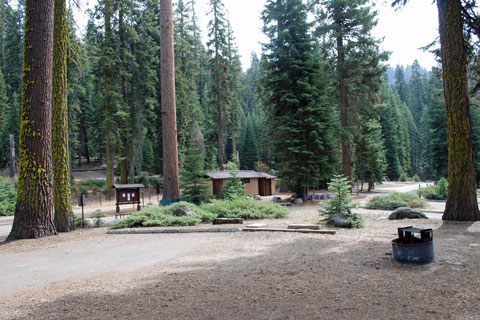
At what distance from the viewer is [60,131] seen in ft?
33.4

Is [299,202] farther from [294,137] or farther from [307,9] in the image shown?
[307,9]

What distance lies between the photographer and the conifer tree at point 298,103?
1905 cm

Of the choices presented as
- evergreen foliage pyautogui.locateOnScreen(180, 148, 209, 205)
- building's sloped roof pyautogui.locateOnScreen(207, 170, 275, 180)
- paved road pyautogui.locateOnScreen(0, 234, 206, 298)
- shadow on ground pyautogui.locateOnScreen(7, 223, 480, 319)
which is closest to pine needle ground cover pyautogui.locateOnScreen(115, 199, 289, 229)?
paved road pyautogui.locateOnScreen(0, 234, 206, 298)

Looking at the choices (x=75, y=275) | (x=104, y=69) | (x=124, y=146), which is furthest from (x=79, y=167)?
(x=75, y=275)

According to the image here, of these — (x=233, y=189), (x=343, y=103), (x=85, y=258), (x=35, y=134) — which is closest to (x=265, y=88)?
(x=343, y=103)

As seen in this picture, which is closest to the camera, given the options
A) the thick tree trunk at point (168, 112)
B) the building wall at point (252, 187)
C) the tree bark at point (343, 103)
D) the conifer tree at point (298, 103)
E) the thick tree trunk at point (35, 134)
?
the thick tree trunk at point (35, 134)

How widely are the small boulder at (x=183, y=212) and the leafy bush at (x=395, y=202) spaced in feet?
29.8

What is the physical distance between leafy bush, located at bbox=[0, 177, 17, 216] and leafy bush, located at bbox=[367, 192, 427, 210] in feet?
69.9

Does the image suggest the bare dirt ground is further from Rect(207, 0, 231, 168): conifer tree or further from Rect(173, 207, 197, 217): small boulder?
Rect(207, 0, 231, 168): conifer tree

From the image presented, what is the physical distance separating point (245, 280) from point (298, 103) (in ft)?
52.8

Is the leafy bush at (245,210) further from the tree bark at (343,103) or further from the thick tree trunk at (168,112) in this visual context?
the tree bark at (343,103)

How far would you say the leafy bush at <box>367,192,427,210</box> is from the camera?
14406 mm

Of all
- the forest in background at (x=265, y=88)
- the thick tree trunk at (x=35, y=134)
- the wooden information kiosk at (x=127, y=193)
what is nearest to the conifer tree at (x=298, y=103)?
the forest in background at (x=265, y=88)

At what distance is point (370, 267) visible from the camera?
497 cm
